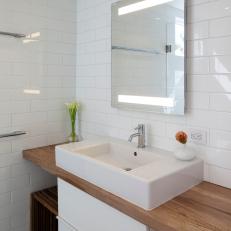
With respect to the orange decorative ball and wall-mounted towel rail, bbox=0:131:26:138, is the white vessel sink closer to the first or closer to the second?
the orange decorative ball

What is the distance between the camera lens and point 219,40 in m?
1.30

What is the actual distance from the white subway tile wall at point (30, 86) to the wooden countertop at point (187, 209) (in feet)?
2.66

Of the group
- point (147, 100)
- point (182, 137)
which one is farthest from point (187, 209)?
point (147, 100)

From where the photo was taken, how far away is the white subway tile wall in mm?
1901

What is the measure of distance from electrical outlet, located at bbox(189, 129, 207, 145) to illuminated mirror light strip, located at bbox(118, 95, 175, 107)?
199mm

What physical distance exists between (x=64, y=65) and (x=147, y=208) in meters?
1.53

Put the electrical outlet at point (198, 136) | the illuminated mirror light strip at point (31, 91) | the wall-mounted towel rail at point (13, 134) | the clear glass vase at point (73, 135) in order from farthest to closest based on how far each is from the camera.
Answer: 1. the clear glass vase at point (73, 135)
2. the illuminated mirror light strip at point (31, 91)
3. the wall-mounted towel rail at point (13, 134)
4. the electrical outlet at point (198, 136)

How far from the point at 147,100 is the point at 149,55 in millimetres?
292

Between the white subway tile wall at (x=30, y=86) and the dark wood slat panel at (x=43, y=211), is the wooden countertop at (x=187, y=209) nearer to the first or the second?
the dark wood slat panel at (x=43, y=211)

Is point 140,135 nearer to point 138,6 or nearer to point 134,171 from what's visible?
point 134,171

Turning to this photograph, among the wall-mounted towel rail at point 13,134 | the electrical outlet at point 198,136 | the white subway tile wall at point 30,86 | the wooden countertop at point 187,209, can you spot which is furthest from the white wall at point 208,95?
the wall-mounted towel rail at point 13,134

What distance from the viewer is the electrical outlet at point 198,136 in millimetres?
1396

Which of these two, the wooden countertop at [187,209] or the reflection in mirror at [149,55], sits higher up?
the reflection in mirror at [149,55]

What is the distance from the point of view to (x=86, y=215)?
1.40 m
